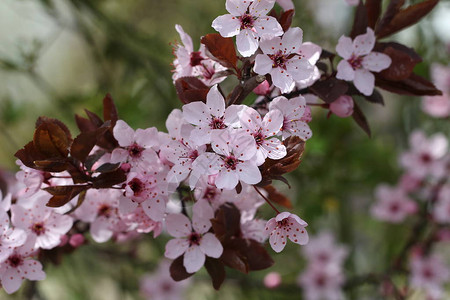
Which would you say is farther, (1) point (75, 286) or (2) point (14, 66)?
(1) point (75, 286)

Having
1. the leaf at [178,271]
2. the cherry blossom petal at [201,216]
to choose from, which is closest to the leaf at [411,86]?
the cherry blossom petal at [201,216]

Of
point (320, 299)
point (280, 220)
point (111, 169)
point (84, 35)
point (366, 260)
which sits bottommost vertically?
point (366, 260)

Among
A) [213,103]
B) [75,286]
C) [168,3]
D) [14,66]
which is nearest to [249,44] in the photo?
[213,103]

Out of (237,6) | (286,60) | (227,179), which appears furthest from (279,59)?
(227,179)

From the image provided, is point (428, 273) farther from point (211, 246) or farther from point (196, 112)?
point (196, 112)

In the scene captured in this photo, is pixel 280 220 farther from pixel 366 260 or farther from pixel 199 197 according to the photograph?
pixel 366 260

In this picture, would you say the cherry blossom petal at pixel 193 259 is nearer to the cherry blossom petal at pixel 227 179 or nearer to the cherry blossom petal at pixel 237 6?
the cherry blossom petal at pixel 227 179

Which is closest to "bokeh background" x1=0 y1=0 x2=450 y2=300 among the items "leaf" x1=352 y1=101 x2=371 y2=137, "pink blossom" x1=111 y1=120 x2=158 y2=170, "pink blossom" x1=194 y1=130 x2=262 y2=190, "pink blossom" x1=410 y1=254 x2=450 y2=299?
"pink blossom" x1=410 y1=254 x2=450 y2=299
